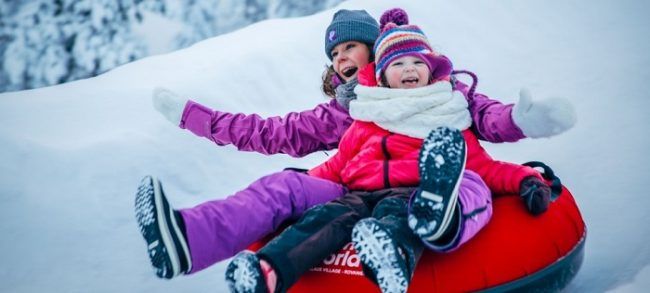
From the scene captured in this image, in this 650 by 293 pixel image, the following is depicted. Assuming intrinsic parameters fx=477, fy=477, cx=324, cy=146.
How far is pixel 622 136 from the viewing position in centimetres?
244

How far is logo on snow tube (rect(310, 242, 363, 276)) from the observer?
50.8 inches

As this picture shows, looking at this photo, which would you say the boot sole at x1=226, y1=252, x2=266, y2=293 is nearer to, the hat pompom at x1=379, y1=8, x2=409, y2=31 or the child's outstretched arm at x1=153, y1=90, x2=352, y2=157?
the child's outstretched arm at x1=153, y1=90, x2=352, y2=157

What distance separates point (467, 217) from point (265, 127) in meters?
1.05

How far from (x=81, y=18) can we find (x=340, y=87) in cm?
315

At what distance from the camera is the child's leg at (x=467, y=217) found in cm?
120

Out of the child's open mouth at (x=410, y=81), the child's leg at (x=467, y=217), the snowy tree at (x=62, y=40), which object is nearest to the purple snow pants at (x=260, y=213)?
the child's leg at (x=467, y=217)

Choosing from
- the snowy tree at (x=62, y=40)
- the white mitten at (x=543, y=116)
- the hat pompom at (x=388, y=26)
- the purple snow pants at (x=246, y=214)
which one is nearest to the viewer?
the purple snow pants at (x=246, y=214)

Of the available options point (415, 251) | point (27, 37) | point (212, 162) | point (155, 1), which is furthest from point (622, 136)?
point (27, 37)

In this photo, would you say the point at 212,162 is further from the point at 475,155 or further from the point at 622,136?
the point at 622,136

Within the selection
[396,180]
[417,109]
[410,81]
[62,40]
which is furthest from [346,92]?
[62,40]

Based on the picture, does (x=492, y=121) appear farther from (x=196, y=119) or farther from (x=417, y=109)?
(x=196, y=119)

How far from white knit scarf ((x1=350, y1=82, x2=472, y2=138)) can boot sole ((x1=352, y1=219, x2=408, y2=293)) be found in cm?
61

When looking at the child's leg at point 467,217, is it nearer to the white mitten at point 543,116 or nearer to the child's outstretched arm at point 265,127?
the white mitten at point 543,116

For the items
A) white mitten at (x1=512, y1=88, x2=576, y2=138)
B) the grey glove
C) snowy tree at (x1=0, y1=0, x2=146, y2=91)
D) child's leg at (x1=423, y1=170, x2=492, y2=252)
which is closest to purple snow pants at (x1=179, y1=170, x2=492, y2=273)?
child's leg at (x1=423, y1=170, x2=492, y2=252)
